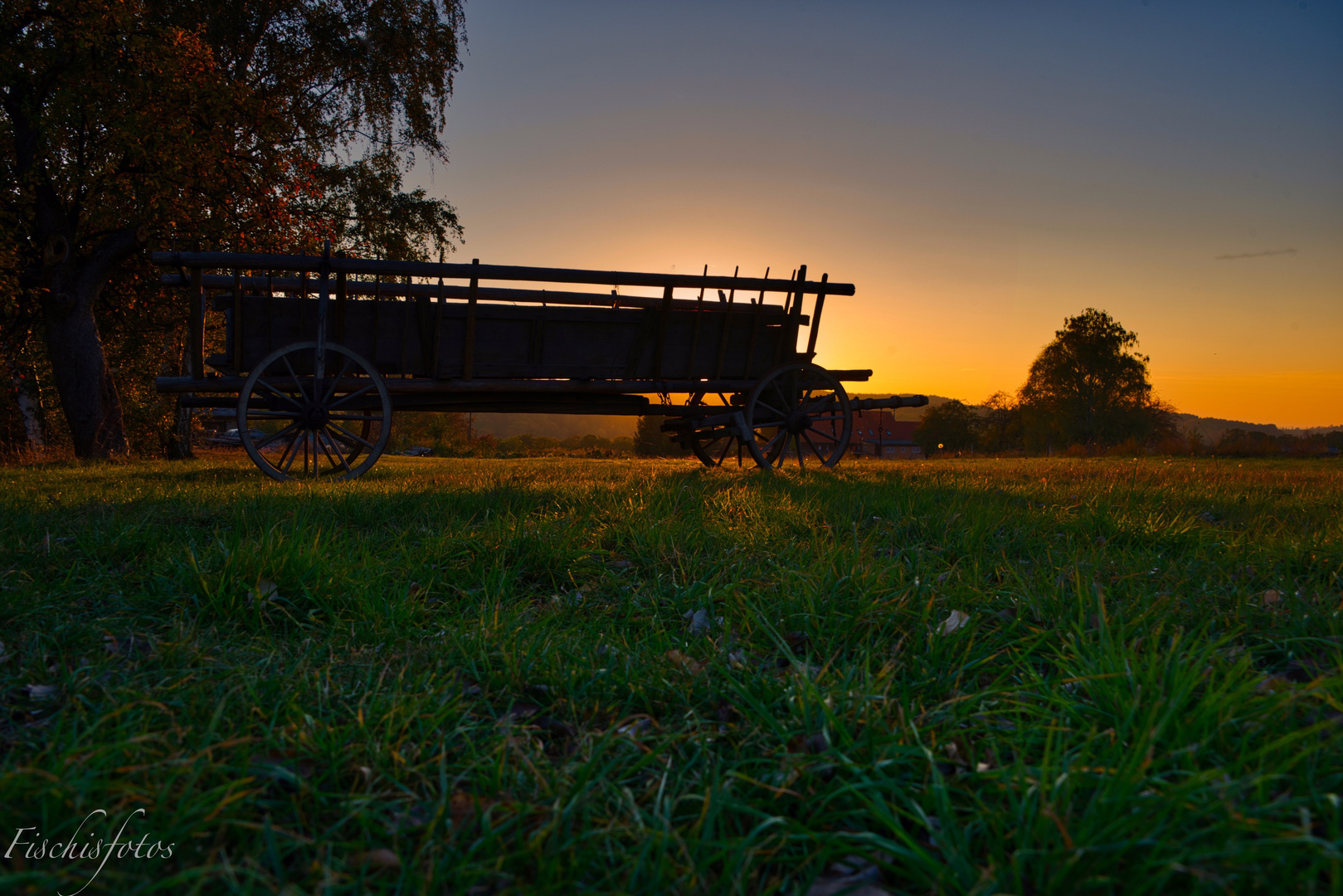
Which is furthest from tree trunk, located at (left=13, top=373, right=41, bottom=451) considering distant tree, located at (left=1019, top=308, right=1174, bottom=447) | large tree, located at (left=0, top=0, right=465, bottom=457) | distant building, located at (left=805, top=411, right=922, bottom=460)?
distant building, located at (left=805, top=411, right=922, bottom=460)

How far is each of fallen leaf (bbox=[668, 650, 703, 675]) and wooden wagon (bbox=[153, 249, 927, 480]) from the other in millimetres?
5042

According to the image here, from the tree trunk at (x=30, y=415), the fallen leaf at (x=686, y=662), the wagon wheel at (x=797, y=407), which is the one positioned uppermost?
→ the wagon wheel at (x=797, y=407)

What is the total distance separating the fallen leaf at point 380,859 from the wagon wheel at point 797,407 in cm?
662

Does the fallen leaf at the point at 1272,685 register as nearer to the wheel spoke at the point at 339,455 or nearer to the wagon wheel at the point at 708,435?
the wagon wheel at the point at 708,435

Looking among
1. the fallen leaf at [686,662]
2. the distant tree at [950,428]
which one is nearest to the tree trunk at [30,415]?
the fallen leaf at [686,662]

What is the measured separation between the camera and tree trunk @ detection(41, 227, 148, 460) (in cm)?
1071

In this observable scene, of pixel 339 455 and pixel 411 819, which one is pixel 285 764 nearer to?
pixel 411 819

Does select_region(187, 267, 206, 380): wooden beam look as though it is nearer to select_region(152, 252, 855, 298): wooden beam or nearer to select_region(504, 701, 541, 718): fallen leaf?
select_region(152, 252, 855, 298): wooden beam

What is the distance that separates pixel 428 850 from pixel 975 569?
234 centimetres

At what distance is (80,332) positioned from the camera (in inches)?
430

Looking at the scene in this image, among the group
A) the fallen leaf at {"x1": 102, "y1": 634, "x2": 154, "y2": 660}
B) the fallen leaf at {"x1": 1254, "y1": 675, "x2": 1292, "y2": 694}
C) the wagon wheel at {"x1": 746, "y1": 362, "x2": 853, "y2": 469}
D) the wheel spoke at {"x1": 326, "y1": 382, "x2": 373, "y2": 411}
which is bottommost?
the fallen leaf at {"x1": 102, "y1": 634, "x2": 154, "y2": 660}

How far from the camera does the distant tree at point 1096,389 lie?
4619cm

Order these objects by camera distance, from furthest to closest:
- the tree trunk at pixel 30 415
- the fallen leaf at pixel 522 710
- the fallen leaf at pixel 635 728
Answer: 1. the tree trunk at pixel 30 415
2. the fallen leaf at pixel 522 710
3. the fallen leaf at pixel 635 728

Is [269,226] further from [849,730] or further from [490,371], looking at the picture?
[849,730]
